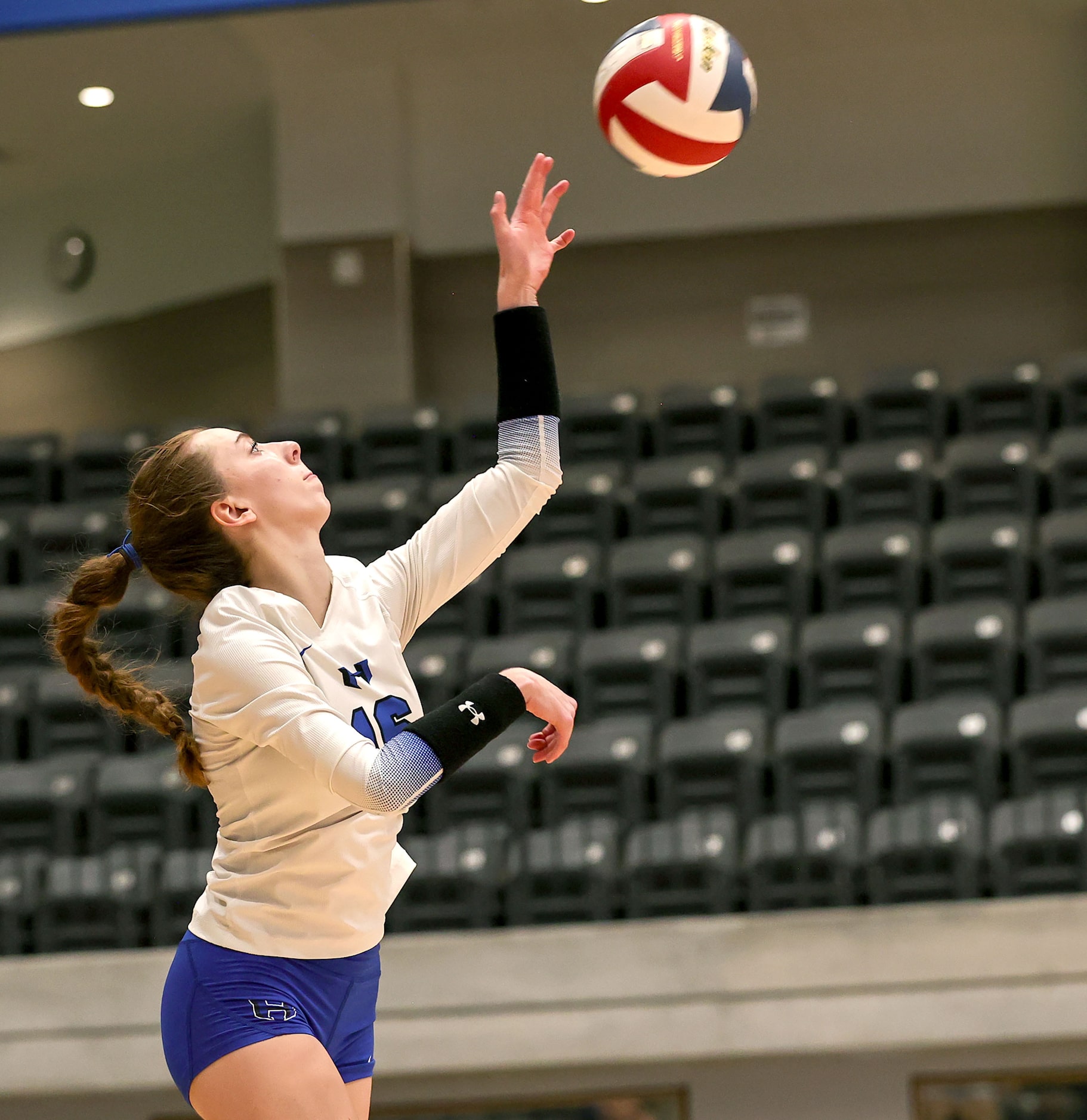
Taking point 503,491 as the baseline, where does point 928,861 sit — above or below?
below

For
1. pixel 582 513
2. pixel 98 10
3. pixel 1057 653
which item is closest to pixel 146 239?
pixel 98 10

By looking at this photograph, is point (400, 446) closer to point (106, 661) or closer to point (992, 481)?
point (992, 481)

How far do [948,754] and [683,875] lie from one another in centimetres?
96

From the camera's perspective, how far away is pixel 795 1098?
15.1 feet

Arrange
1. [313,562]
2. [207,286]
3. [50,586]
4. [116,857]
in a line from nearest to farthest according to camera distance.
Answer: [313,562] < [116,857] < [50,586] < [207,286]

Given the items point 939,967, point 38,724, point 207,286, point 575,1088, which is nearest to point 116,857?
point 38,724

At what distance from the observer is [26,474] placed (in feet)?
26.5

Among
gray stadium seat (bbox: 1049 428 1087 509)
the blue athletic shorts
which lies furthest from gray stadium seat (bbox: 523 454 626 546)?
the blue athletic shorts

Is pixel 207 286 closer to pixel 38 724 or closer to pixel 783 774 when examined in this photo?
pixel 38 724

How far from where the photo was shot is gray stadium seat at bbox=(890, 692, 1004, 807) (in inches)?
198

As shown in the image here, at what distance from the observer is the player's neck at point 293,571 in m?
2.03

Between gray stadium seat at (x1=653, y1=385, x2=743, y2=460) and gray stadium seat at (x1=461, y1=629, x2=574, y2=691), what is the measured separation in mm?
1737

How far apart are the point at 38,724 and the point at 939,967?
3.50m

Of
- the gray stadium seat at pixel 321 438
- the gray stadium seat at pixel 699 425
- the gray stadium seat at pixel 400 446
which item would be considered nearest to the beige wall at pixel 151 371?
the gray stadium seat at pixel 321 438
